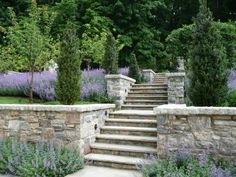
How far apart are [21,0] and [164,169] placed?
16829 mm

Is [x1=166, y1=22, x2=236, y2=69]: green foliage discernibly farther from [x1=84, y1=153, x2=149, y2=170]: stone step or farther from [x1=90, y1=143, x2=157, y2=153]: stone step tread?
[x1=84, y1=153, x2=149, y2=170]: stone step

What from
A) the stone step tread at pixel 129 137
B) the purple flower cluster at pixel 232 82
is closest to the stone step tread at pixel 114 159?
the stone step tread at pixel 129 137

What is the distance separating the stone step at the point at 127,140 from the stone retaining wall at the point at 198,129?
83 cm

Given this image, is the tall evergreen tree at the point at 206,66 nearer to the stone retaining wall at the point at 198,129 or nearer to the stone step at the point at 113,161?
the stone retaining wall at the point at 198,129

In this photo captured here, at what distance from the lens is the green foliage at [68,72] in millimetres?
6266

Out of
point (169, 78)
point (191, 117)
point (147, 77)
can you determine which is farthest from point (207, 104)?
point (147, 77)

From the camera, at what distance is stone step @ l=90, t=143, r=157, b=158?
223 inches

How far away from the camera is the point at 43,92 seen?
26.8 ft

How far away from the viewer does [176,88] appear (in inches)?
321

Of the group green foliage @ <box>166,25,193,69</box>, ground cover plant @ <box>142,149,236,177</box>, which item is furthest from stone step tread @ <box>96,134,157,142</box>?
green foliage @ <box>166,25,193,69</box>

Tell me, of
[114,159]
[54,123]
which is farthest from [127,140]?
[54,123]

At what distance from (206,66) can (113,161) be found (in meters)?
2.54

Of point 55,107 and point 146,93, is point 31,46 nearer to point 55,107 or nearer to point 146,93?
point 55,107

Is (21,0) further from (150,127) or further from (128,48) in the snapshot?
(150,127)
